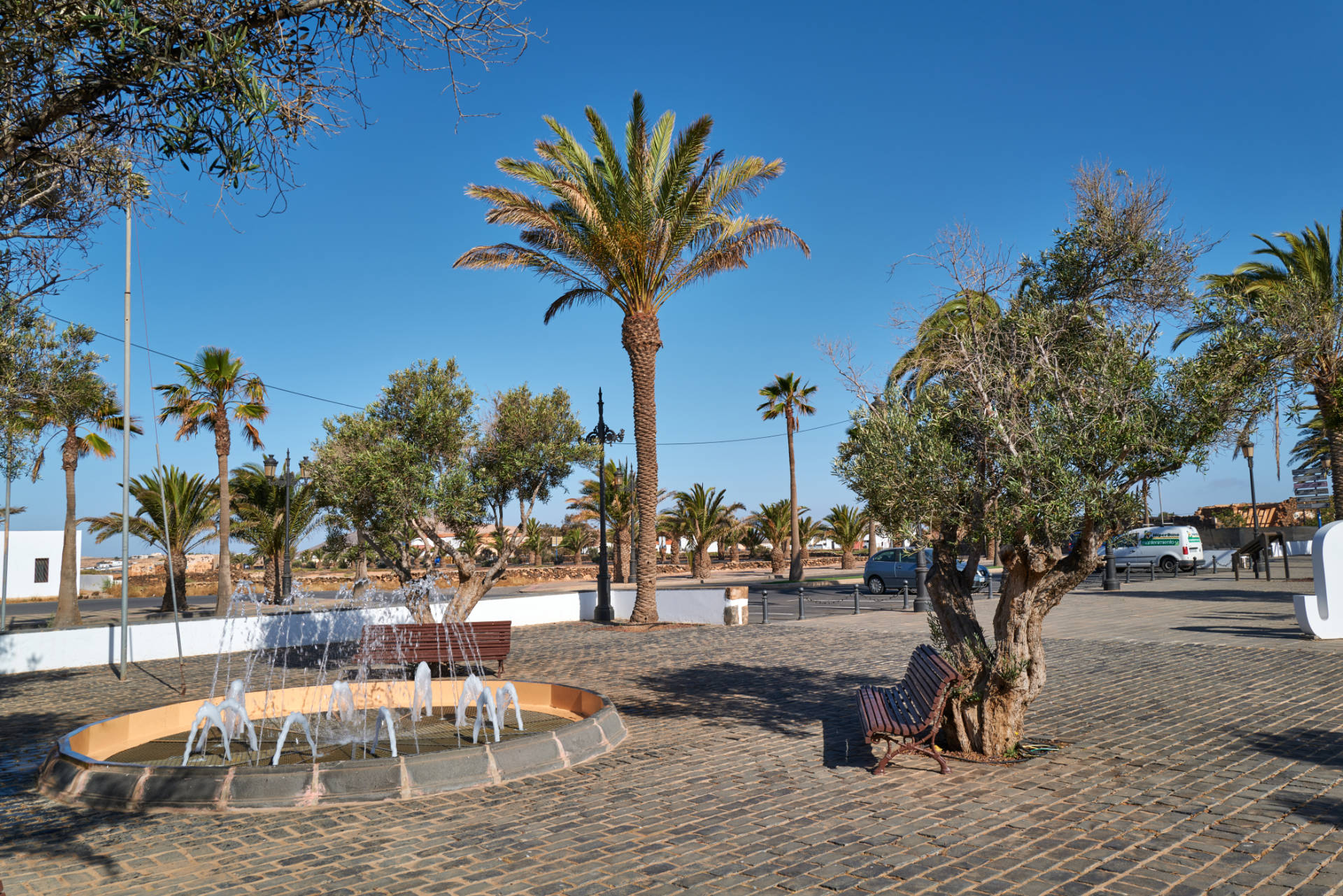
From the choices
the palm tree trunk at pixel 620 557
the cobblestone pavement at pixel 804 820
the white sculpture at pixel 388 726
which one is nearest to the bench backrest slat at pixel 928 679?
the cobblestone pavement at pixel 804 820

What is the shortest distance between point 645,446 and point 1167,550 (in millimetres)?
25321

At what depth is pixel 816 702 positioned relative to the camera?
9820mm

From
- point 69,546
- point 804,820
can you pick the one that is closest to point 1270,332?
point 804,820

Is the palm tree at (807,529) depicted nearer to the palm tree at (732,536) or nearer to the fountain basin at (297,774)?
Result: the palm tree at (732,536)

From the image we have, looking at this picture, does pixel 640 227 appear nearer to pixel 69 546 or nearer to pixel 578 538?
pixel 69 546

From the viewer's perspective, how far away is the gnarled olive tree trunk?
6.65m

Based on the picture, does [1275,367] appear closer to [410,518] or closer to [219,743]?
[219,743]

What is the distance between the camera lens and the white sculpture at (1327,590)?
13.3 metres

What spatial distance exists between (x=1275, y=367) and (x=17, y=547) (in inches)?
2113

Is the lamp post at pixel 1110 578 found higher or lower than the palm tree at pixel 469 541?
lower

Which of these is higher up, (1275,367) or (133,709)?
(1275,367)

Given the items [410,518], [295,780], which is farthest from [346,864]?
[410,518]

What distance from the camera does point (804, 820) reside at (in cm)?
564

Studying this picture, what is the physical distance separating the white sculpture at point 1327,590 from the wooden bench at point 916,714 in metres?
9.85
